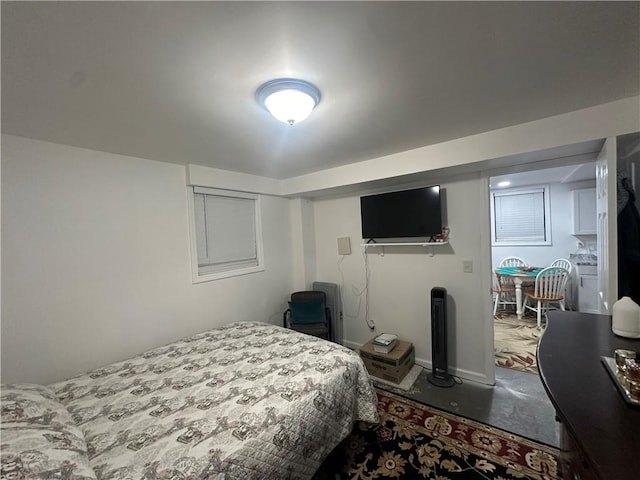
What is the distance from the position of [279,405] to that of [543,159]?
2713mm

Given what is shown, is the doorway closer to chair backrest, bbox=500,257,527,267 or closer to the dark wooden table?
chair backrest, bbox=500,257,527,267

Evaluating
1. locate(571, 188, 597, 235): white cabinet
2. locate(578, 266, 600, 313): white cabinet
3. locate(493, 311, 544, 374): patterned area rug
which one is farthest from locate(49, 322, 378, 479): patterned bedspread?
locate(571, 188, 597, 235): white cabinet

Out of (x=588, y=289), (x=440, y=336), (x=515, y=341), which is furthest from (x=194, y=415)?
(x=588, y=289)

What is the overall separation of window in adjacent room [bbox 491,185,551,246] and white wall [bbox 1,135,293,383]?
5352 millimetres

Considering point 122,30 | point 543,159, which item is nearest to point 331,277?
point 543,159

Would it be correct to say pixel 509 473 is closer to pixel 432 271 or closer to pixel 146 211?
pixel 432 271

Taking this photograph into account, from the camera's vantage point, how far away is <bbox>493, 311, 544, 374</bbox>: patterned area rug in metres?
2.96

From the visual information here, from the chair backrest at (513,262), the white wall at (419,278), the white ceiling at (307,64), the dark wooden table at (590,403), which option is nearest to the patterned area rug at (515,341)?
the white wall at (419,278)

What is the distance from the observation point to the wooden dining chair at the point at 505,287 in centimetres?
450

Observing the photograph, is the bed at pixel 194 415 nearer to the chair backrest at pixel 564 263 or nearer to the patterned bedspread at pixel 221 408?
the patterned bedspread at pixel 221 408

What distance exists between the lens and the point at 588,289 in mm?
4016

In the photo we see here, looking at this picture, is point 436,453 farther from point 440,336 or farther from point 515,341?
point 515,341

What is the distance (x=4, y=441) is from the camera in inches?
38.0

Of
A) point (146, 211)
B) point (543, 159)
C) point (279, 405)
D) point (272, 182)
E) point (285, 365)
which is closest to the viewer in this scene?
point (279, 405)
